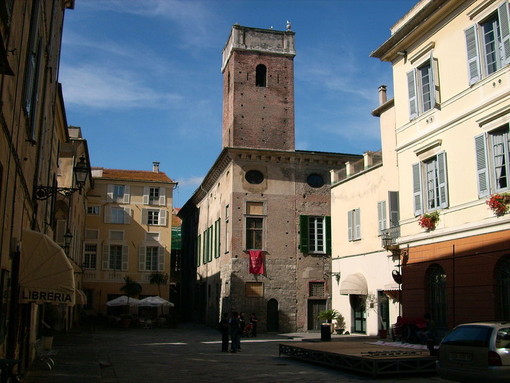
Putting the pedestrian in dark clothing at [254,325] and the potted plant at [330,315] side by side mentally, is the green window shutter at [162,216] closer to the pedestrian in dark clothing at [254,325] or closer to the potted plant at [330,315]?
the pedestrian in dark clothing at [254,325]

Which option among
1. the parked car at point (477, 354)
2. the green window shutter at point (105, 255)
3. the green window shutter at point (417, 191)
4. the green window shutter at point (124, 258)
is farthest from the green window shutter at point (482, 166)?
the green window shutter at point (105, 255)

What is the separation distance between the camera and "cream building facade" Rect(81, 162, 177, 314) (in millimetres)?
43688

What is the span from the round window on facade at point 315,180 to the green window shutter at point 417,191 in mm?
16928

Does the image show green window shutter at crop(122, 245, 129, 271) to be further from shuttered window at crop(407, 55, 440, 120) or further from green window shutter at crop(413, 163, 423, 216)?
shuttered window at crop(407, 55, 440, 120)

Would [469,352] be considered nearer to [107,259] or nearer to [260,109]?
[260,109]

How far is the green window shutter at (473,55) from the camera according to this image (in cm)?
1467

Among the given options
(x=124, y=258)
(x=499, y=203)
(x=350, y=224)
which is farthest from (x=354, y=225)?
(x=124, y=258)

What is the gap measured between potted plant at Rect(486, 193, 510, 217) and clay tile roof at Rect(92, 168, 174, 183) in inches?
1436

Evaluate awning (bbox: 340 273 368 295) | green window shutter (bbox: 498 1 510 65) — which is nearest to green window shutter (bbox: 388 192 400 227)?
awning (bbox: 340 273 368 295)

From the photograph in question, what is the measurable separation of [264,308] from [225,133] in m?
12.2

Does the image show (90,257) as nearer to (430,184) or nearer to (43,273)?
(430,184)

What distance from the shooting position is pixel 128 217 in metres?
45.8

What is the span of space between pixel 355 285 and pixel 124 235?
25.9m

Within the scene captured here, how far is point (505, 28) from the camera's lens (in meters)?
13.5
